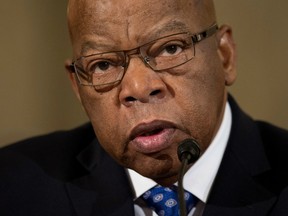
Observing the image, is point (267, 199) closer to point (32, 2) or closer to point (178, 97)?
point (178, 97)

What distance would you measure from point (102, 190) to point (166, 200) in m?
0.21

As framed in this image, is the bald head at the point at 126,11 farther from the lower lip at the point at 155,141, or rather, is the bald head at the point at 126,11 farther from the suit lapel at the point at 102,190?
the suit lapel at the point at 102,190

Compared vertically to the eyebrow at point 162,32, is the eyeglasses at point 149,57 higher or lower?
lower

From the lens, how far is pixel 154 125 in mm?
1180

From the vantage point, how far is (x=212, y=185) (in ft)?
4.59

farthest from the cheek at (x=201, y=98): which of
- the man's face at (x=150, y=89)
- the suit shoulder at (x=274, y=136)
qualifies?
the suit shoulder at (x=274, y=136)

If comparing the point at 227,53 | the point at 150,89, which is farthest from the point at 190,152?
the point at 227,53

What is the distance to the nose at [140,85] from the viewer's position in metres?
1.17

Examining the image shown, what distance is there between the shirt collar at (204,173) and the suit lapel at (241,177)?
2 cm

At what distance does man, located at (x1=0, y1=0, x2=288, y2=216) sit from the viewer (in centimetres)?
121

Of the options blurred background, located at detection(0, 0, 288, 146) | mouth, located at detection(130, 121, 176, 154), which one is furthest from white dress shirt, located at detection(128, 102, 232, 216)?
blurred background, located at detection(0, 0, 288, 146)

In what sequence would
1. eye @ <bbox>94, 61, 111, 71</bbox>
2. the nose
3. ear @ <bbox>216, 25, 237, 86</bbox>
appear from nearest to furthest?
1. the nose
2. eye @ <bbox>94, 61, 111, 71</bbox>
3. ear @ <bbox>216, 25, 237, 86</bbox>

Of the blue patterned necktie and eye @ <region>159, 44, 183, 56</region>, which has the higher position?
eye @ <region>159, 44, 183, 56</region>

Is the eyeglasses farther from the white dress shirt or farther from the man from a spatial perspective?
the white dress shirt
